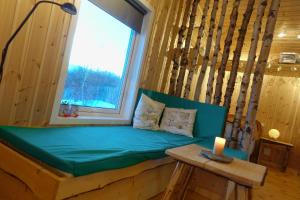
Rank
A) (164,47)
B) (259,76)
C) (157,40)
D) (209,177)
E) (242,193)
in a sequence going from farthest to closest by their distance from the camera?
(164,47) → (157,40) → (259,76) → (209,177) → (242,193)

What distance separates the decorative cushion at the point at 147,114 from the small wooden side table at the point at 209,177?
75cm

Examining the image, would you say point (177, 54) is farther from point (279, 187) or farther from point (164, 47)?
point (279, 187)

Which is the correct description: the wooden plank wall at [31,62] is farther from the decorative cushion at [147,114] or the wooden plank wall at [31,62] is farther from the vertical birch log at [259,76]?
the vertical birch log at [259,76]

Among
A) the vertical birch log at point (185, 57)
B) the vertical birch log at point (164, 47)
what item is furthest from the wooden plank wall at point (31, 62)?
the vertical birch log at point (185, 57)

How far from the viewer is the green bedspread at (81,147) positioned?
50.4 inches

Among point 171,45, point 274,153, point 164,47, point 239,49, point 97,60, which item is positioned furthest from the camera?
point 274,153

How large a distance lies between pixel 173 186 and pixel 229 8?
322 cm

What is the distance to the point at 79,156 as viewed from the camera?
136 cm

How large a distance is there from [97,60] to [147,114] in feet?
2.80

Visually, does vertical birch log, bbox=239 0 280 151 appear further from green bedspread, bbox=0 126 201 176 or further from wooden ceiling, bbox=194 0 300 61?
green bedspread, bbox=0 126 201 176

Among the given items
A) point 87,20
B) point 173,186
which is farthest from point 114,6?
point 173,186

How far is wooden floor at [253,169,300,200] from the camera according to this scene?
2982 millimetres

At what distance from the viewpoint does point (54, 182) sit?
1.19 m

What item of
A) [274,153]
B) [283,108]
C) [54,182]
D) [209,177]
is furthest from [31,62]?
[283,108]
